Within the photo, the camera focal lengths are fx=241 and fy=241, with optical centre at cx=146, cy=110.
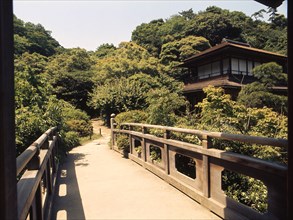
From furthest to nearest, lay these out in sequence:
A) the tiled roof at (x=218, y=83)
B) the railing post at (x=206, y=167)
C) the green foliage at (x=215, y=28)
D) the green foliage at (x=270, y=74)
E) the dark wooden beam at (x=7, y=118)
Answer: the green foliage at (x=215, y=28) < the tiled roof at (x=218, y=83) < the green foliage at (x=270, y=74) < the railing post at (x=206, y=167) < the dark wooden beam at (x=7, y=118)

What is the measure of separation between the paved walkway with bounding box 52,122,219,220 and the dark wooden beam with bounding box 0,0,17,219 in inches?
105

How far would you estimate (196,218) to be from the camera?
3.22 m

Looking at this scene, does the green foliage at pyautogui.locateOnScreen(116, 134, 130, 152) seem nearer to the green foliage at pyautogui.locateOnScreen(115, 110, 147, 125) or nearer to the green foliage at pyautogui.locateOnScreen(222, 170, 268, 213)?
the green foliage at pyautogui.locateOnScreen(115, 110, 147, 125)

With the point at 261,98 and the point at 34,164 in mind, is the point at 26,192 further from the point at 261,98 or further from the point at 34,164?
the point at 261,98

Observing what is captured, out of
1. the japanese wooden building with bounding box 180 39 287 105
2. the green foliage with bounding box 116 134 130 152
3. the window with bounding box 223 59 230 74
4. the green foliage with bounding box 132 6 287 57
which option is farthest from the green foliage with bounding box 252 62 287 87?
the green foliage with bounding box 132 6 287 57

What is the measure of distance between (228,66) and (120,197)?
14442 millimetres

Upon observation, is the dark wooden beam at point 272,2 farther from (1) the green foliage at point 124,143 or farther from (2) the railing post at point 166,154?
(1) the green foliage at point 124,143

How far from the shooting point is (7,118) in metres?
0.99

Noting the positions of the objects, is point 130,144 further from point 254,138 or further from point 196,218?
point 254,138

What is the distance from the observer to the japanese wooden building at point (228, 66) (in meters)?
15.8

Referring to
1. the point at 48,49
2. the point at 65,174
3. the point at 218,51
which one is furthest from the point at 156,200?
the point at 48,49

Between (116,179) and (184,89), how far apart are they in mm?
13863

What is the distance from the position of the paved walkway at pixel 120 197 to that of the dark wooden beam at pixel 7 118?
2679mm

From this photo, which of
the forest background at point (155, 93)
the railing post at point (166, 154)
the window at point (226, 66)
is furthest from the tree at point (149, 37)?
the railing post at point (166, 154)
